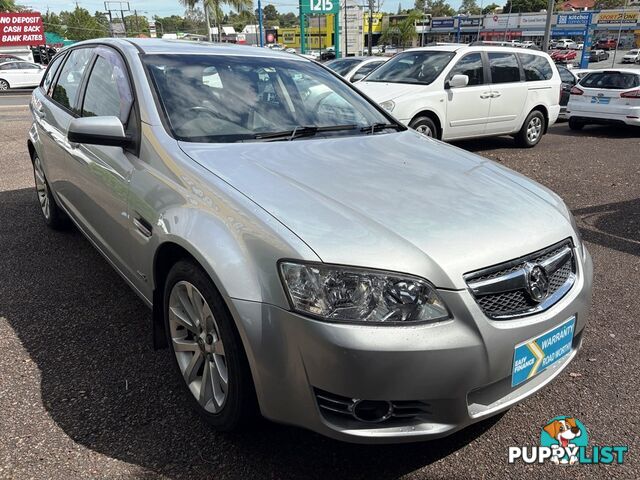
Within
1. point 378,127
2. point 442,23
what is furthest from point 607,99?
point 442,23

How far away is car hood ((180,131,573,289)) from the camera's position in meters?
1.94

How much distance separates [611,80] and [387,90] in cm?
645

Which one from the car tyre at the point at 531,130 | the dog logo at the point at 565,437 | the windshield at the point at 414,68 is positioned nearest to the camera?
the dog logo at the point at 565,437

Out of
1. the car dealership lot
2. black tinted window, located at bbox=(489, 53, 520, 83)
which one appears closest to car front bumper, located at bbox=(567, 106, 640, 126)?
black tinted window, located at bbox=(489, 53, 520, 83)

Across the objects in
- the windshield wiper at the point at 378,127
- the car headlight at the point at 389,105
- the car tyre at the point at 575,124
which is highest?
the windshield wiper at the point at 378,127

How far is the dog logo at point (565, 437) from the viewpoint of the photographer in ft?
7.77

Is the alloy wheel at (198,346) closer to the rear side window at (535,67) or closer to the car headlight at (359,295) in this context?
the car headlight at (359,295)

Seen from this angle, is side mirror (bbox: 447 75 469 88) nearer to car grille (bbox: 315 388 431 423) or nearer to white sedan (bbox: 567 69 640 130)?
white sedan (bbox: 567 69 640 130)

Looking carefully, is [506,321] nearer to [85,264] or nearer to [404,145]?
[404,145]

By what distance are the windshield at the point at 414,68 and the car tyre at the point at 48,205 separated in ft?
19.3

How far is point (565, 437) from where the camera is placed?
248 cm

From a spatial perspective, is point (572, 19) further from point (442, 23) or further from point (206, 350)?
point (206, 350)

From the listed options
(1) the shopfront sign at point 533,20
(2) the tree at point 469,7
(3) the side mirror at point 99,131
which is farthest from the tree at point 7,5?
(2) the tree at point 469,7

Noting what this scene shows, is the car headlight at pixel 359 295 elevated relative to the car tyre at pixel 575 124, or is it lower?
elevated
